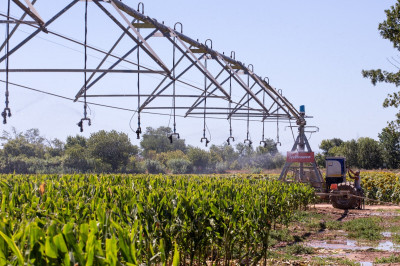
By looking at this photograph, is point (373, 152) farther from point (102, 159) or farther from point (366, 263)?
point (366, 263)

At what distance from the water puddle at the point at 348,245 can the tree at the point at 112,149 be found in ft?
160

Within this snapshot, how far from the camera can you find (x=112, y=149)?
61.6 m

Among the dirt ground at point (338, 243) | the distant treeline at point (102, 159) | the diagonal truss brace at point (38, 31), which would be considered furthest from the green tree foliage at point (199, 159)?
the diagonal truss brace at point (38, 31)

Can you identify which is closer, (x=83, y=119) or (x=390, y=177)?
(x=83, y=119)

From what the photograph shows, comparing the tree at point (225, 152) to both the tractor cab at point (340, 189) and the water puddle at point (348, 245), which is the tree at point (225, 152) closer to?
the tractor cab at point (340, 189)

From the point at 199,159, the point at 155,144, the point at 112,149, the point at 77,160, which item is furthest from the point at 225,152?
the point at 77,160

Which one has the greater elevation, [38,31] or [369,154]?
[369,154]

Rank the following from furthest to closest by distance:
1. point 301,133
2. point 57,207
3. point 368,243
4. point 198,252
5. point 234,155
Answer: point 234,155 < point 301,133 < point 368,243 < point 198,252 < point 57,207

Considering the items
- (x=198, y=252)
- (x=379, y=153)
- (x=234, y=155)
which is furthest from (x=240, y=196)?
(x=234, y=155)

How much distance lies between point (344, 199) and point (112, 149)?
4397 centimetres

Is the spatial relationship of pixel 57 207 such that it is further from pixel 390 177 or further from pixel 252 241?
pixel 390 177

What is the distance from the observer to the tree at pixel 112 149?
60.8 meters

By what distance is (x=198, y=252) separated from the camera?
26.7 ft

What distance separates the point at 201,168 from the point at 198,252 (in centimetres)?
7076
